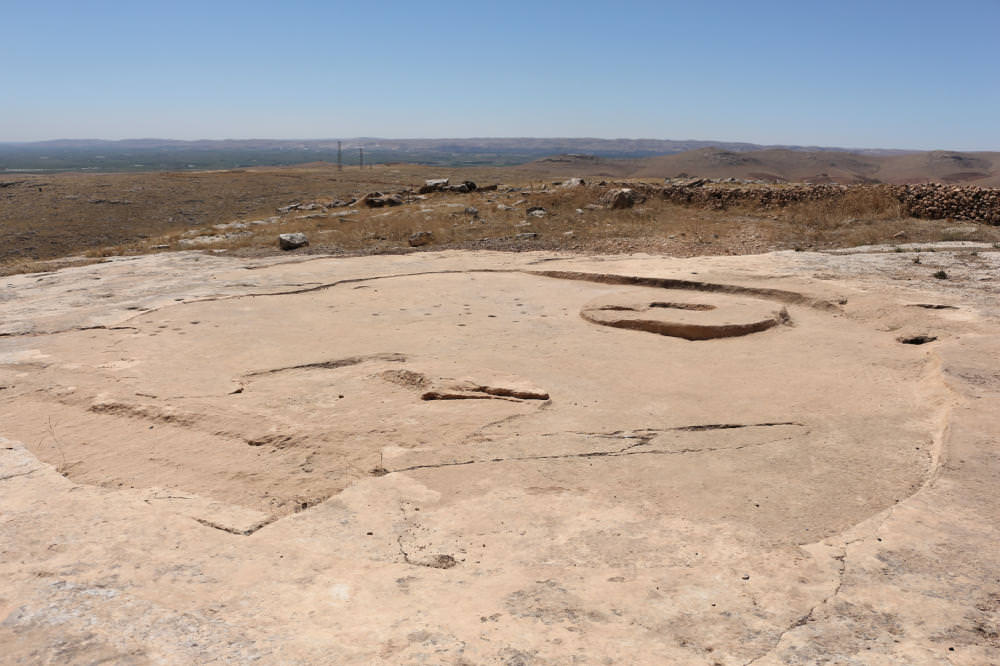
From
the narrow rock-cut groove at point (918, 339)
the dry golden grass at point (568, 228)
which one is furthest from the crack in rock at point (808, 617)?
the dry golden grass at point (568, 228)

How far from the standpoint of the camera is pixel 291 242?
12656 mm

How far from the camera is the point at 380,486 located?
388 centimetres

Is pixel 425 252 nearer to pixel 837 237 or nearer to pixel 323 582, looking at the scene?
pixel 837 237

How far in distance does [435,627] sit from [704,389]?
10.9 feet

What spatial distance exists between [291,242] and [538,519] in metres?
10.3

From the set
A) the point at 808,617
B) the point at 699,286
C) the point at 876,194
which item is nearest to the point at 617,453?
the point at 808,617

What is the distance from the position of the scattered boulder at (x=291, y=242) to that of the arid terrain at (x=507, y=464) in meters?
3.12

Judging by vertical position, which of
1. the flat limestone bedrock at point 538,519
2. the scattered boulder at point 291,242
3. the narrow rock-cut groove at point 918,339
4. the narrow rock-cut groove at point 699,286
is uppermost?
the scattered boulder at point 291,242

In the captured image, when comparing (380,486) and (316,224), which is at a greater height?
(316,224)

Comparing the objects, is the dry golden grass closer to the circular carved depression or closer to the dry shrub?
the dry shrub

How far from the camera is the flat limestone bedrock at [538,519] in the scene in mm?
2615

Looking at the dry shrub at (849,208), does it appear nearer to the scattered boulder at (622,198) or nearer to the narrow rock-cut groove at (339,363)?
the scattered boulder at (622,198)

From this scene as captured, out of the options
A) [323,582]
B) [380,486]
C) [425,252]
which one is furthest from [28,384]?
[425,252]

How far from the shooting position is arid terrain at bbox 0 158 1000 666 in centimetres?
263
